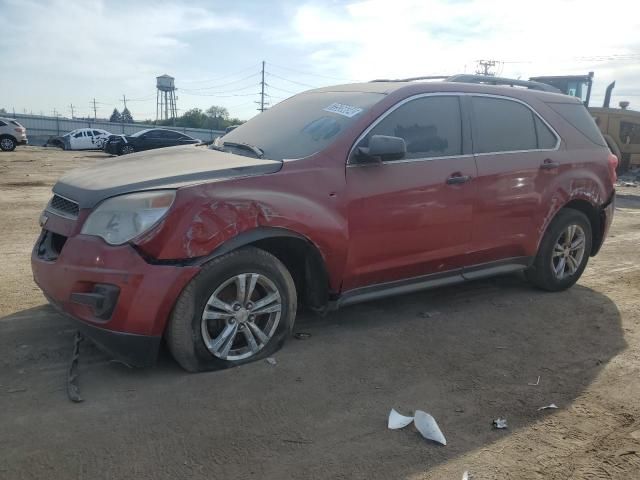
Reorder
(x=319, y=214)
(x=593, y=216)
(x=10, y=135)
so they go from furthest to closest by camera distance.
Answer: (x=10, y=135) → (x=593, y=216) → (x=319, y=214)

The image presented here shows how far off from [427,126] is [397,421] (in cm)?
235

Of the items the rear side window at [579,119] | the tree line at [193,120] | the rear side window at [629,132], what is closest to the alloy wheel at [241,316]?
the rear side window at [579,119]

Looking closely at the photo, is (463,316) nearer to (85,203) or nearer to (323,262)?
(323,262)

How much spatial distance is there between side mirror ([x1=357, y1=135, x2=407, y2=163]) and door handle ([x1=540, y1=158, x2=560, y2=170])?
1725 millimetres

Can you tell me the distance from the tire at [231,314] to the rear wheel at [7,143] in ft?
86.5

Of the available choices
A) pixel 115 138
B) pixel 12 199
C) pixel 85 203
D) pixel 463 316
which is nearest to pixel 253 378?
pixel 85 203

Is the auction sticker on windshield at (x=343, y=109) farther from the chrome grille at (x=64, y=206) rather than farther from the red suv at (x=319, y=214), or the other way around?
the chrome grille at (x=64, y=206)

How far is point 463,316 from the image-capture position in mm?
4707

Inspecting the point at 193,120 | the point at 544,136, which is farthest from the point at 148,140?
the point at 193,120

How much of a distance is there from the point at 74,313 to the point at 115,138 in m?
25.1

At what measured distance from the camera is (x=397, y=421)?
9.88ft

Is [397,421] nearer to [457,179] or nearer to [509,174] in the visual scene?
[457,179]

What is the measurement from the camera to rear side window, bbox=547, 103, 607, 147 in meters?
5.36

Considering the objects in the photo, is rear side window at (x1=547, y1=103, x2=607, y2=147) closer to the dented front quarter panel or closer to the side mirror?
the side mirror
